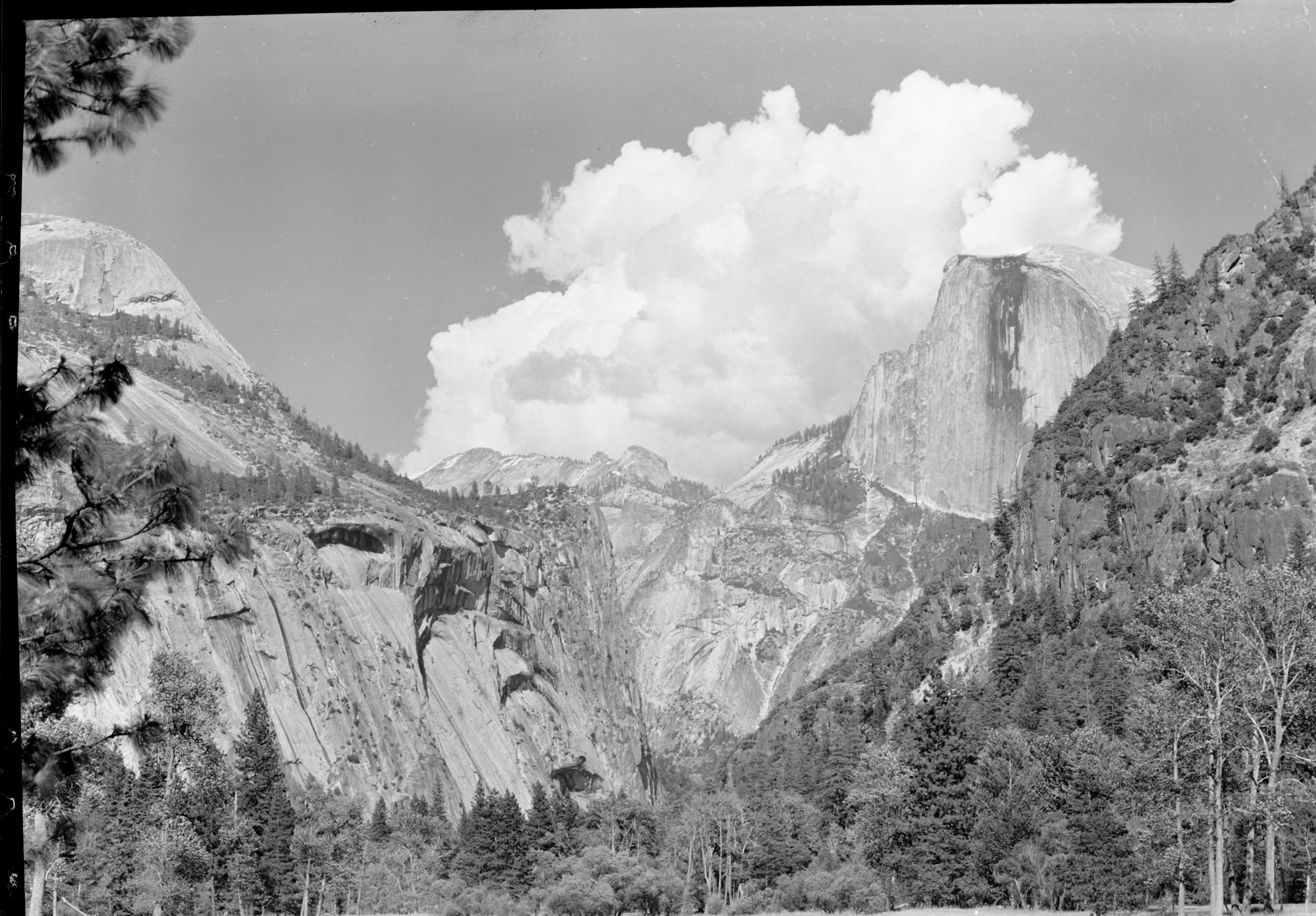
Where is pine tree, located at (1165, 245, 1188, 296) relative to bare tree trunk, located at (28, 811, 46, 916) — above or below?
above

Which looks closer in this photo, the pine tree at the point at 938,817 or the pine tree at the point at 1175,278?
the pine tree at the point at 938,817

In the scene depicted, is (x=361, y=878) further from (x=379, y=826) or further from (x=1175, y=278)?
(x=1175, y=278)

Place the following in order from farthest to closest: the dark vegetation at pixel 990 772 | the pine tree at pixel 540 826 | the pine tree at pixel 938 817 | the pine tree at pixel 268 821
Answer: the pine tree at pixel 540 826
the pine tree at pixel 938 817
the pine tree at pixel 268 821
the dark vegetation at pixel 990 772

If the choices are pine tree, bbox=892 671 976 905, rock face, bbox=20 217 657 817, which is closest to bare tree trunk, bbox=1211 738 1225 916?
pine tree, bbox=892 671 976 905

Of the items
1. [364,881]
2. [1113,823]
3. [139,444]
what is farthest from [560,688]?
[139,444]

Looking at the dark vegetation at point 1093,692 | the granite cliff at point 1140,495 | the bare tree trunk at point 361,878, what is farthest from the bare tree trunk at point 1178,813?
the granite cliff at point 1140,495

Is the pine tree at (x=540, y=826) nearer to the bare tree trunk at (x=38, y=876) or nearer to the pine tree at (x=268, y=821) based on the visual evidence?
the pine tree at (x=268, y=821)

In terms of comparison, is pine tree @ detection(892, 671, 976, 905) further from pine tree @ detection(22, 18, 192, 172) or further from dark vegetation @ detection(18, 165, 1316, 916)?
pine tree @ detection(22, 18, 192, 172)

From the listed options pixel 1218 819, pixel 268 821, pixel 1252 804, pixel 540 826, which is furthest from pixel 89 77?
pixel 540 826
